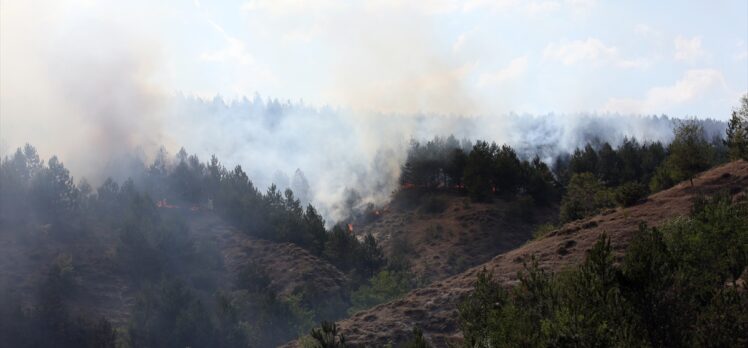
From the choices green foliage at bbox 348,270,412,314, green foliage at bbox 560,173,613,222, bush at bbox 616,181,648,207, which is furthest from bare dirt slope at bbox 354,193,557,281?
bush at bbox 616,181,648,207

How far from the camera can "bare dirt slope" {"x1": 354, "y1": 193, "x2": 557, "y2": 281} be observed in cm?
10025

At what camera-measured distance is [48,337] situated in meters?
66.1

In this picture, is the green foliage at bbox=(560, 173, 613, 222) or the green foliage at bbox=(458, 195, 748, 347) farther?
the green foliage at bbox=(560, 173, 613, 222)

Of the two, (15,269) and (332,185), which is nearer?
(15,269)

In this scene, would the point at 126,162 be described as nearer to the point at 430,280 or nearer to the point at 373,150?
the point at 373,150

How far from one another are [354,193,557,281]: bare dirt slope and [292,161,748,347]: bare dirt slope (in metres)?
30.8

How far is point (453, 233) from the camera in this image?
111 m

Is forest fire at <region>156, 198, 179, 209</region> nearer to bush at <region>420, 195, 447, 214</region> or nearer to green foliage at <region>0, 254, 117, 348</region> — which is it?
green foliage at <region>0, 254, 117, 348</region>

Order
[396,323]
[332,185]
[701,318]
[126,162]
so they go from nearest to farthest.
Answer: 1. [701,318]
2. [396,323]
3. [126,162]
4. [332,185]

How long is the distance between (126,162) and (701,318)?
14149cm

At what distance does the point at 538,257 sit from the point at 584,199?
36647 mm

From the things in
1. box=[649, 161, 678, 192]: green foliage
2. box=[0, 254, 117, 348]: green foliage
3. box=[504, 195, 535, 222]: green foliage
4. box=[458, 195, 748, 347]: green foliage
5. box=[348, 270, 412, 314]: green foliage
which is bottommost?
box=[458, 195, 748, 347]: green foliage

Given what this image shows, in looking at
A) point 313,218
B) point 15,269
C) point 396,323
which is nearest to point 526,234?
point 313,218

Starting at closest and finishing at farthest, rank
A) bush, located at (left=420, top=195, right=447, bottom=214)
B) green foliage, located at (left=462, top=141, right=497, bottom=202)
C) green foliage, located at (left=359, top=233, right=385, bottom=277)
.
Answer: green foliage, located at (left=359, top=233, right=385, bottom=277) → green foliage, located at (left=462, top=141, right=497, bottom=202) → bush, located at (left=420, top=195, right=447, bottom=214)
